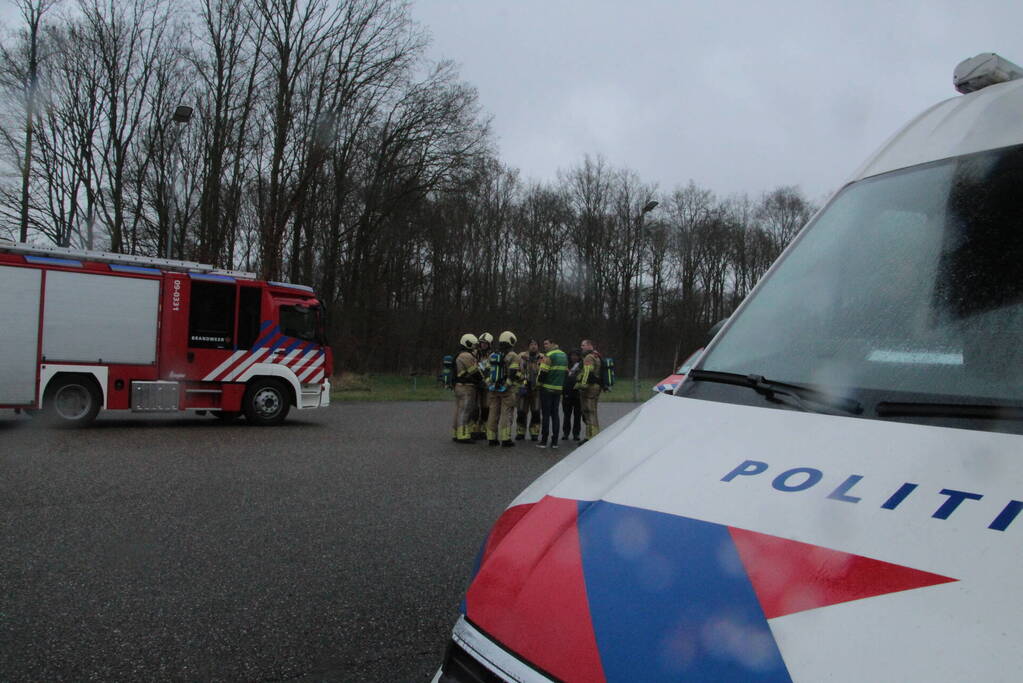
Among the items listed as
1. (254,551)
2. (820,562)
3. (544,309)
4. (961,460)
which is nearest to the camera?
(820,562)

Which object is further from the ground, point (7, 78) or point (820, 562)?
point (7, 78)

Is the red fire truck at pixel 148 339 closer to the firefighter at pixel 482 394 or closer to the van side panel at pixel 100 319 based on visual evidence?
the van side panel at pixel 100 319

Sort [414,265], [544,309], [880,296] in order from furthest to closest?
[544,309] → [414,265] → [880,296]

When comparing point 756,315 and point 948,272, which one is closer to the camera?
point 948,272

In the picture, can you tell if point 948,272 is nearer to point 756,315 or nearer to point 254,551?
point 756,315

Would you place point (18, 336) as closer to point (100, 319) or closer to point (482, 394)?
point (100, 319)

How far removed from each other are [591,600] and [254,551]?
14.8ft

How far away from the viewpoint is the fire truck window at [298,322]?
15.4 metres

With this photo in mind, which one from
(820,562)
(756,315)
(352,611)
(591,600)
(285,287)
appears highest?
(285,287)

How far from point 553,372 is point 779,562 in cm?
1147

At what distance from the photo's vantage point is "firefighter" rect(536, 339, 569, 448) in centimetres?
1286

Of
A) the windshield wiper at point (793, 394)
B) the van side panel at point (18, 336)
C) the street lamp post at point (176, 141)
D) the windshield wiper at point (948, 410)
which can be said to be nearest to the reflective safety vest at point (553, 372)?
the van side panel at point (18, 336)

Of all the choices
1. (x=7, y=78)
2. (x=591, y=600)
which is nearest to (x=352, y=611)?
(x=591, y=600)

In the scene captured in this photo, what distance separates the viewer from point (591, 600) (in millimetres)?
1476
